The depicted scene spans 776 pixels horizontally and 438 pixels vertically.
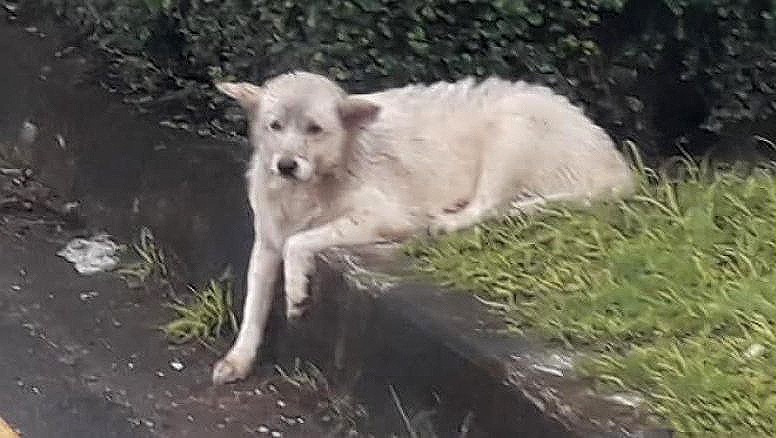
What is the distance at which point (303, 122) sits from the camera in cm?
499

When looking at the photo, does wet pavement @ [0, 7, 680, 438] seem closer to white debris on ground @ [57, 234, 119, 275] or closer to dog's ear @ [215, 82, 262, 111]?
white debris on ground @ [57, 234, 119, 275]

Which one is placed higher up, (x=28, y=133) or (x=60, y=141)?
(x=60, y=141)

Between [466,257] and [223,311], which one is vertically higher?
[466,257]

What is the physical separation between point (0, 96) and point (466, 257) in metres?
3.70

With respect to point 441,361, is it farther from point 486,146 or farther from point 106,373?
point 106,373

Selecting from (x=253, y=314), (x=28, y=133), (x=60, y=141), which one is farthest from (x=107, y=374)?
(x=28, y=133)

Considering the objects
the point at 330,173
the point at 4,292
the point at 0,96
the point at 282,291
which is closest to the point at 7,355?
the point at 4,292

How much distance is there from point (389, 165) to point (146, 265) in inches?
64.6

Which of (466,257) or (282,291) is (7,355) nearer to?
(282,291)

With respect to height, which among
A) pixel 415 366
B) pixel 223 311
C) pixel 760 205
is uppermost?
pixel 760 205

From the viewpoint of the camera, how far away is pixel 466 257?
4988mm

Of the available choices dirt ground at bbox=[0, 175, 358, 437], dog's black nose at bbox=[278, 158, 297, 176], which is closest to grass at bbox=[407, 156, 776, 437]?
dog's black nose at bbox=[278, 158, 297, 176]

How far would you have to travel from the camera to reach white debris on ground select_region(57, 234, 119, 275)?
664 cm

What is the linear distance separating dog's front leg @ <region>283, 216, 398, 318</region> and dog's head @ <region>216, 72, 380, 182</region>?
0.19 meters
